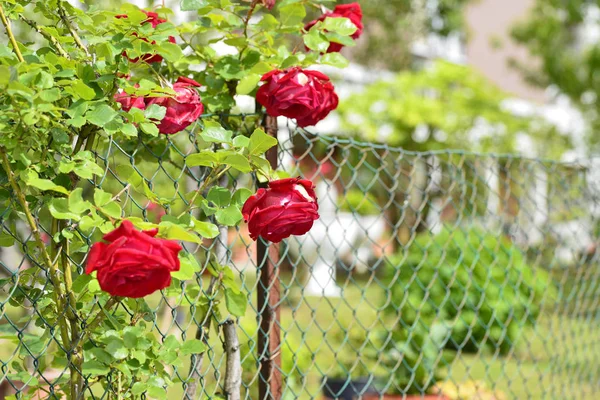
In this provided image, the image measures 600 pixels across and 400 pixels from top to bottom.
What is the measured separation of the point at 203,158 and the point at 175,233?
0.23 meters

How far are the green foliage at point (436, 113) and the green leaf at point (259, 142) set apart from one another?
8849 mm

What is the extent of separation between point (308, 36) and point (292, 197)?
55 centimetres

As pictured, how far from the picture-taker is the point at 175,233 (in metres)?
1.40

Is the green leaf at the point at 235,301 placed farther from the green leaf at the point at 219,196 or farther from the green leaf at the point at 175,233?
the green leaf at the point at 175,233

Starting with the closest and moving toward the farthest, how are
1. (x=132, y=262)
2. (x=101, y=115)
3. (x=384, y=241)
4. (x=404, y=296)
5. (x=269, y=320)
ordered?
(x=132, y=262)
(x=101, y=115)
(x=269, y=320)
(x=404, y=296)
(x=384, y=241)

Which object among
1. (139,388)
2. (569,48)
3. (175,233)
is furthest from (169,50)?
(569,48)

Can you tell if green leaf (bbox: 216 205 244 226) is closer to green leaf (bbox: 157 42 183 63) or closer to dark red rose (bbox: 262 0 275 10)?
green leaf (bbox: 157 42 183 63)

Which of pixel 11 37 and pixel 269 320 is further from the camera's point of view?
pixel 269 320

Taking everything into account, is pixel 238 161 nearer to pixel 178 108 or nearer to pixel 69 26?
pixel 178 108

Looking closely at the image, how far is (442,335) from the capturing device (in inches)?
171

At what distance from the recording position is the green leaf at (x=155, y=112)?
1.61 m

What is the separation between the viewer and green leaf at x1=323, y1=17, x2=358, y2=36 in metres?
1.96

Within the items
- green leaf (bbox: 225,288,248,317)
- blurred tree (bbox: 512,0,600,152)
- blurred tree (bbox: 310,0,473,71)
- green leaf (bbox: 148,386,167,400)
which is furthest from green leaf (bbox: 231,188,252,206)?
blurred tree (bbox: 310,0,473,71)

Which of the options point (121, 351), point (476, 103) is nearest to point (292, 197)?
point (121, 351)
